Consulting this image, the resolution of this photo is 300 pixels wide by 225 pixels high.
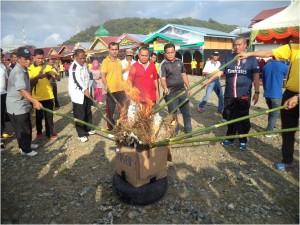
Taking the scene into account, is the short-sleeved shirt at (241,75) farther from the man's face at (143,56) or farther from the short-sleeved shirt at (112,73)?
the short-sleeved shirt at (112,73)

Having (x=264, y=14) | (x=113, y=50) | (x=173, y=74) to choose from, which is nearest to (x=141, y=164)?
(x=173, y=74)

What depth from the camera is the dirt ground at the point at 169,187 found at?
333 centimetres

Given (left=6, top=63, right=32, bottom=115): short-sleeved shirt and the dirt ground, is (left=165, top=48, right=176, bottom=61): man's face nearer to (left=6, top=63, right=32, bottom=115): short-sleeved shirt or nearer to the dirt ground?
the dirt ground

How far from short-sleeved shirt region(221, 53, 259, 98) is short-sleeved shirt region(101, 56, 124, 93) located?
9.34 feet

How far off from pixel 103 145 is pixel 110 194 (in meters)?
2.20

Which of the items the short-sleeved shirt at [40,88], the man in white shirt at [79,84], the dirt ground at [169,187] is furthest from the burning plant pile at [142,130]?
the short-sleeved shirt at [40,88]

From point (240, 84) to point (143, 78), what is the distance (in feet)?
7.55

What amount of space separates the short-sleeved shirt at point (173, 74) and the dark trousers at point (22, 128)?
3.42 meters

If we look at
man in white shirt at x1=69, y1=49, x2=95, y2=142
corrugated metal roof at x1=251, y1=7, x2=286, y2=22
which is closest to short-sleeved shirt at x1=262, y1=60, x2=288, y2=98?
man in white shirt at x1=69, y1=49, x2=95, y2=142

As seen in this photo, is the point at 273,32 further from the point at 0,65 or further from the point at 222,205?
the point at 0,65

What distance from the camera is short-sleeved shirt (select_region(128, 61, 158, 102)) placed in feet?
18.3

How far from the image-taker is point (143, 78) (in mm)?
5586

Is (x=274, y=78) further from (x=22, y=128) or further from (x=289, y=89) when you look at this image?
(x=22, y=128)

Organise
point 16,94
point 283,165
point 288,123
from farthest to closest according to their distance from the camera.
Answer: point 16,94
point 283,165
point 288,123
